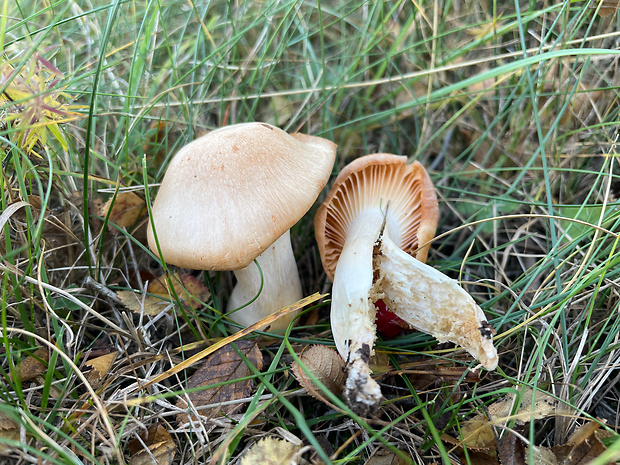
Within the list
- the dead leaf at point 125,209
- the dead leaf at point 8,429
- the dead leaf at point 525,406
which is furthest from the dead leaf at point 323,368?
the dead leaf at point 125,209

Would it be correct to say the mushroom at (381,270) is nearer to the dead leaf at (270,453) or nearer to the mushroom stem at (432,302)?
the mushroom stem at (432,302)

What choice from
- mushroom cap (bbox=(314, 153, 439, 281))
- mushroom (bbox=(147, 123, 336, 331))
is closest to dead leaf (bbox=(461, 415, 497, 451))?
mushroom cap (bbox=(314, 153, 439, 281))

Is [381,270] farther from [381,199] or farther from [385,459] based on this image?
[385,459]

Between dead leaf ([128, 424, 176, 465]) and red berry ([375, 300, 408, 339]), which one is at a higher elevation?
dead leaf ([128, 424, 176, 465])

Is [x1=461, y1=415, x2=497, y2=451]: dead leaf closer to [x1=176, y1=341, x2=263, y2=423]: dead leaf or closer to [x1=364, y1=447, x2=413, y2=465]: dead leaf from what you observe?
[x1=364, y1=447, x2=413, y2=465]: dead leaf

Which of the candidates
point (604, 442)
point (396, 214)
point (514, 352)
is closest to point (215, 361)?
point (396, 214)

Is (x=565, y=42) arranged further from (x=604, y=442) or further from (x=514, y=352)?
(x=604, y=442)

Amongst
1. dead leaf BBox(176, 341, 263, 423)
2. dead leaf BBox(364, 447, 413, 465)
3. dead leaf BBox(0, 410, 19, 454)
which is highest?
dead leaf BBox(0, 410, 19, 454)
